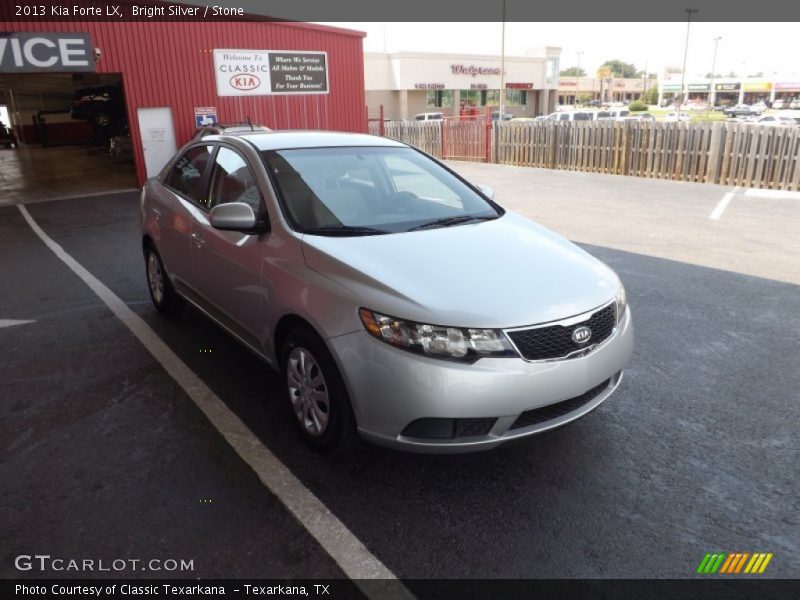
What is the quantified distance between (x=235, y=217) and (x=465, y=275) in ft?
4.47

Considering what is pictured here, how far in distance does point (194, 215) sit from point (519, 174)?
1359cm

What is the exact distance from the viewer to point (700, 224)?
9.45 meters

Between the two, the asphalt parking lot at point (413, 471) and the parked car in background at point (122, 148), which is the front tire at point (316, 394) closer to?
the asphalt parking lot at point (413, 471)

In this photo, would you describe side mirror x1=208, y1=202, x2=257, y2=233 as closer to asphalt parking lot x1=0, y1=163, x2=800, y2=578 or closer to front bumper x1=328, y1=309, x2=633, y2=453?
front bumper x1=328, y1=309, x2=633, y2=453

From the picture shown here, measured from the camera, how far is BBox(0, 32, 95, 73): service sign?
12852mm

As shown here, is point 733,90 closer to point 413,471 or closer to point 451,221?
point 451,221

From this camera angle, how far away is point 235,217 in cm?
337

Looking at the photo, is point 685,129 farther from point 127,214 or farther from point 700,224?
point 127,214

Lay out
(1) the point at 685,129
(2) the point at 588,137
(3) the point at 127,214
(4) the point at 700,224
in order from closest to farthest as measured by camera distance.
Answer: (4) the point at 700,224 → (3) the point at 127,214 → (1) the point at 685,129 → (2) the point at 588,137

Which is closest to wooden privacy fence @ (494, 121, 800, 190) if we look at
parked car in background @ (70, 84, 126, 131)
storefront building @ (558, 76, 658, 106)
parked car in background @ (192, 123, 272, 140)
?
parked car in background @ (192, 123, 272, 140)

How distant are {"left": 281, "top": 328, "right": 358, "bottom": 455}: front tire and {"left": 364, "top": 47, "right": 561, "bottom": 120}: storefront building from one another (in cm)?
4235

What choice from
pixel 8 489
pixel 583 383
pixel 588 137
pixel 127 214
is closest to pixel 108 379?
pixel 8 489

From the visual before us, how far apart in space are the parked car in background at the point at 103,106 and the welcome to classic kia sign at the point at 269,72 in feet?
36.7

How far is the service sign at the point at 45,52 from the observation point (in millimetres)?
12852
